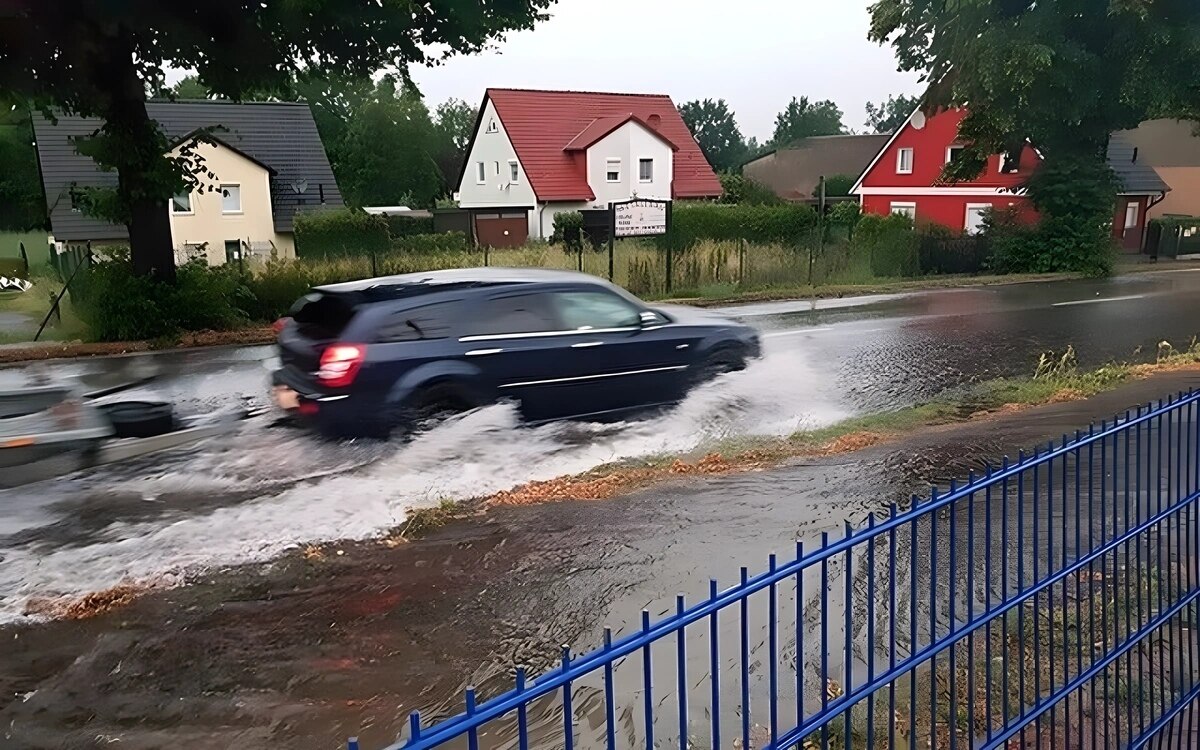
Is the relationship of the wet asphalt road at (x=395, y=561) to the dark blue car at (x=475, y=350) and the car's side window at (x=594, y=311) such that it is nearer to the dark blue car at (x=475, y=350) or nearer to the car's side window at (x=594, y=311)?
the dark blue car at (x=475, y=350)

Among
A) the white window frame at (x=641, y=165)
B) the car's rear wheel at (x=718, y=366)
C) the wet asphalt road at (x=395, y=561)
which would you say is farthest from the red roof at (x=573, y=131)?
the wet asphalt road at (x=395, y=561)

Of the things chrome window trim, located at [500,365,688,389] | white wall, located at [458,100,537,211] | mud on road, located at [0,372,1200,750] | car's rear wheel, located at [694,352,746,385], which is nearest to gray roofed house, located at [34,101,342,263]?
white wall, located at [458,100,537,211]

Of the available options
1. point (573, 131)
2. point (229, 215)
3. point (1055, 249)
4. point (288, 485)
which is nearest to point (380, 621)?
point (288, 485)

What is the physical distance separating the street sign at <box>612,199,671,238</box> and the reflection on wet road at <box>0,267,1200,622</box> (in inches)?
243

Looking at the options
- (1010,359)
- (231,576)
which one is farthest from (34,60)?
(1010,359)

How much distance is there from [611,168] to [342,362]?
129ft

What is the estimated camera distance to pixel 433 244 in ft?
90.4

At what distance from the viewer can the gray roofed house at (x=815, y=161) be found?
71188 mm

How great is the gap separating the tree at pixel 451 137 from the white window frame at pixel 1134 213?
39.8 m

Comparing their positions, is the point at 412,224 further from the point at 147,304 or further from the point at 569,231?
the point at 147,304

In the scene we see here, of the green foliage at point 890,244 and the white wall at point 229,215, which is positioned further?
the white wall at point 229,215

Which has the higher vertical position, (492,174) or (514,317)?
(492,174)

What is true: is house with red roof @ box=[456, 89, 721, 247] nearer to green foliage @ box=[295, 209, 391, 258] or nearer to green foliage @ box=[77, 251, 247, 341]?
green foliage @ box=[295, 209, 391, 258]

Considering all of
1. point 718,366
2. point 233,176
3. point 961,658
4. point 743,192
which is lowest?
point 961,658
